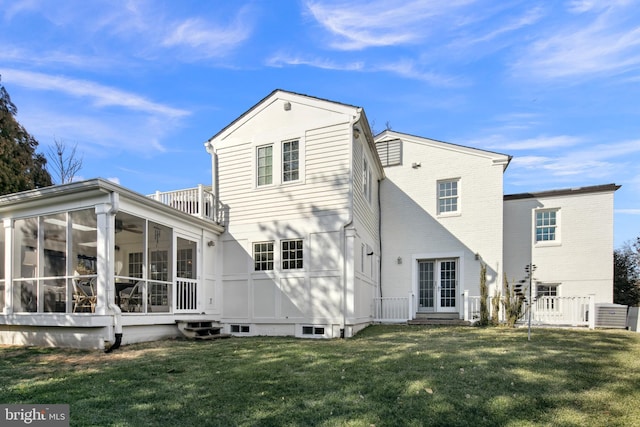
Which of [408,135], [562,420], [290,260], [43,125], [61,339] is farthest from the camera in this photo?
[43,125]

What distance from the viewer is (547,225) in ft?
44.0

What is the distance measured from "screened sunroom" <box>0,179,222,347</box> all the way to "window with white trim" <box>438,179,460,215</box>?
26.2ft

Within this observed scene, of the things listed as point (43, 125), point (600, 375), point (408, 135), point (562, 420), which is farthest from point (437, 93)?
point (43, 125)

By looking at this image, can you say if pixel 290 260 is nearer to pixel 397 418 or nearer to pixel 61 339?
pixel 61 339

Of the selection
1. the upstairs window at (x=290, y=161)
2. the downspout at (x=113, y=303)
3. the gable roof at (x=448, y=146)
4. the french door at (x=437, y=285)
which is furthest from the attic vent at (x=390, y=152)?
the downspout at (x=113, y=303)

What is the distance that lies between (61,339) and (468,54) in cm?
1254

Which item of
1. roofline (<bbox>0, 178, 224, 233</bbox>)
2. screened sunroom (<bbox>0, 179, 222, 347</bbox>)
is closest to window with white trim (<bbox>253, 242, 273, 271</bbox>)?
screened sunroom (<bbox>0, 179, 222, 347</bbox>)

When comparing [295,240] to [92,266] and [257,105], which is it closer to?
[257,105]

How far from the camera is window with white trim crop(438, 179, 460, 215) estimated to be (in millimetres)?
13484

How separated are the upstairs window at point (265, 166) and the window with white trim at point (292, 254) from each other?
1.89 metres

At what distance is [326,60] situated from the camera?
1272 cm

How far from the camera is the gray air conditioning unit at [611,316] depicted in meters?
11.6

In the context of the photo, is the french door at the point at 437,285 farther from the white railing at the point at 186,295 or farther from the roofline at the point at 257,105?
the white railing at the point at 186,295

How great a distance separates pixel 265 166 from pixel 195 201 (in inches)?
89.1
